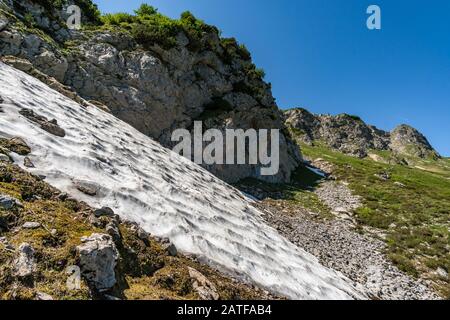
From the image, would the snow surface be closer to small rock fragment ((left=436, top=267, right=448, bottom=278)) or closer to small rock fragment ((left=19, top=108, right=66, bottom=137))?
small rock fragment ((left=19, top=108, right=66, bottom=137))

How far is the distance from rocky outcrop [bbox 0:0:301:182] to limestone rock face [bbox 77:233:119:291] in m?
22.0

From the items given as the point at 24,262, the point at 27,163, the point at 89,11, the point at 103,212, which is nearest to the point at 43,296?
the point at 24,262

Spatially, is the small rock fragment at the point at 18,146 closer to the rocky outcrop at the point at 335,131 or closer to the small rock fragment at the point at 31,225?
the small rock fragment at the point at 31,225

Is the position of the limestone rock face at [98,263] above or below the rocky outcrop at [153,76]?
below

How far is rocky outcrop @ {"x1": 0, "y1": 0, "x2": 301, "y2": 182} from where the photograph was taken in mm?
27094

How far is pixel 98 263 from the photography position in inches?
256

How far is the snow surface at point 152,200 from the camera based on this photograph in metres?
10.5

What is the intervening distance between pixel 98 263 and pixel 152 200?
5.46m

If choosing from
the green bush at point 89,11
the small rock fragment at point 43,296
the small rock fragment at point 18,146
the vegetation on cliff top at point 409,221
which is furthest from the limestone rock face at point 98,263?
the green bush at point 89,11

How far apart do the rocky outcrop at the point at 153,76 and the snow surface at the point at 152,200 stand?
10.7 metres

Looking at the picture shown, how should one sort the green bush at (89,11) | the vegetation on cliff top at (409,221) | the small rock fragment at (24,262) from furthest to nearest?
the green bush at (89,11) → the vegetation on cliff top at (409,221) → the small rock fragment at (24,262)

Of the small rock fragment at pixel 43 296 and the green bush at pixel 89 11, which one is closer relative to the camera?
the small rock fragment at pixel 43 296

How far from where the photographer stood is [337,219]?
3097 cm

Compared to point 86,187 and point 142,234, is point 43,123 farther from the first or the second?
point 142,234
